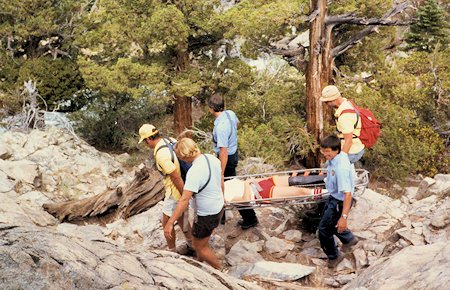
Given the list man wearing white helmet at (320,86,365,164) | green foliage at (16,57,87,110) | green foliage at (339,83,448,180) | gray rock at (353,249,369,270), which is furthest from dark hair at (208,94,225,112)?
green foliage at (16,57,87,110)

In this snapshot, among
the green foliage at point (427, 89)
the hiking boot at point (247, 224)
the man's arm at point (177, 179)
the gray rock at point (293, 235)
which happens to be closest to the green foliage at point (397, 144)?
the green foliage at point (427, 89)

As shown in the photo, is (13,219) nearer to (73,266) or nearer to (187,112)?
(73,266)

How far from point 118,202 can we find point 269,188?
3.49 meters

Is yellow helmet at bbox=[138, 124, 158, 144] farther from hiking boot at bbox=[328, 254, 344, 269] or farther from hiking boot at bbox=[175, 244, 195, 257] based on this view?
hiking boot at bbox=[328, 254, 344, 269]

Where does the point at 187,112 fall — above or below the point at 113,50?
below

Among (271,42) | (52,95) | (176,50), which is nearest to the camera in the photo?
(271,42)

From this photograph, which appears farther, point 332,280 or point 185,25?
point 185,25

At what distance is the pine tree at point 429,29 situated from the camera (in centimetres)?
2502

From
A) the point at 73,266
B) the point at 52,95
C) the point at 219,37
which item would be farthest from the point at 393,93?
the point at 73,266

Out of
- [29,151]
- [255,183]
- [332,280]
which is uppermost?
[255,183]

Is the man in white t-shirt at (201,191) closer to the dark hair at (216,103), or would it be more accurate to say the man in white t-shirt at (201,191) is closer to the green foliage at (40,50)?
the dark hair at (216,103)

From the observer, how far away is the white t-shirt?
5211mm

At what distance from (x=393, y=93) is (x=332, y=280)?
400 inches

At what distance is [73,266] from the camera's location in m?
3.41
